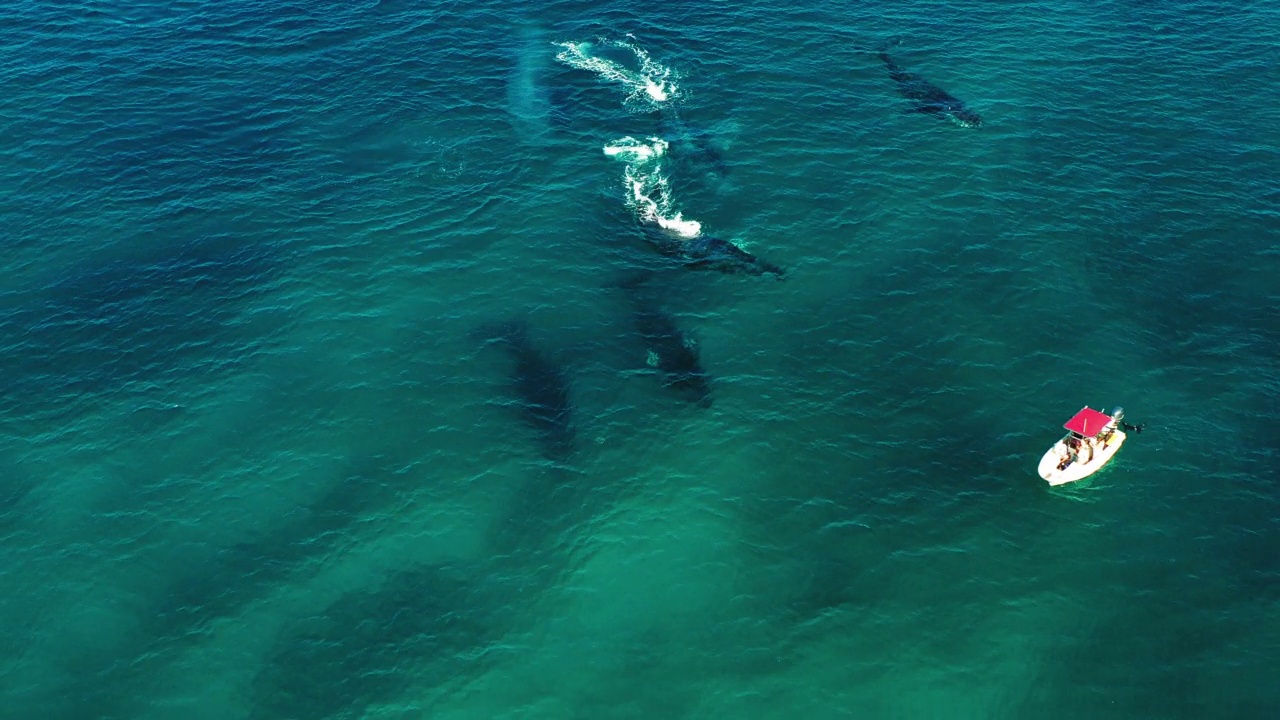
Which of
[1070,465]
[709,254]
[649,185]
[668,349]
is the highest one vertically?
[649,185]

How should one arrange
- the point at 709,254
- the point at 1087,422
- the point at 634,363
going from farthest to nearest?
the point at 709,254 → the point at 634,363 → the point at 1087,422

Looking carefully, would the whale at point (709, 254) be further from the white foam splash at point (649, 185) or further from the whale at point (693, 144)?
the whale at point (693, 144)

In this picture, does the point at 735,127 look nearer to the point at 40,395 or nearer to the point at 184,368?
the point at 184,368

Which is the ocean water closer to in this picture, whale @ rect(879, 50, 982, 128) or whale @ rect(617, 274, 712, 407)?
whale @ rect(617, 274, 712, 407)

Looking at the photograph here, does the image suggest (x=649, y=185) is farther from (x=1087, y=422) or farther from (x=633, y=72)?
(x=1087, y=422)

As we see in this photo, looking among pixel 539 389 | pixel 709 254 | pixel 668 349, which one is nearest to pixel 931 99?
pixel 709 254

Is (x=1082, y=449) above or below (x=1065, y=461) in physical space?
above
